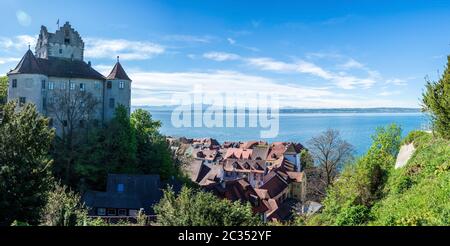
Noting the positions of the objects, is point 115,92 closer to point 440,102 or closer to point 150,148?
point 150,148

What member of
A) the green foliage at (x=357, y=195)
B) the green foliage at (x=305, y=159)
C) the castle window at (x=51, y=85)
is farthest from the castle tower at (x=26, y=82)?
the green foliage at (x=305, y=159)

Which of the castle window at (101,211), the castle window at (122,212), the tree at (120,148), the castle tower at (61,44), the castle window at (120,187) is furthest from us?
the castle tower at (61,44)

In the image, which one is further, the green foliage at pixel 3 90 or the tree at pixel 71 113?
the green foliage at pixel 3 90

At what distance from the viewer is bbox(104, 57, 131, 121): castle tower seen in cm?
3909

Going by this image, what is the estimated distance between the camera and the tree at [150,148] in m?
36.9

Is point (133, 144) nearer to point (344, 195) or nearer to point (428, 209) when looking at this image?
point (344, 195)

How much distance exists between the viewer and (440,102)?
16.4 metres

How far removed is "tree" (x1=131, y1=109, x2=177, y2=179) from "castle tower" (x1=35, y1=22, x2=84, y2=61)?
846 cm

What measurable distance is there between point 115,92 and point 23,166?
24178 millimetres

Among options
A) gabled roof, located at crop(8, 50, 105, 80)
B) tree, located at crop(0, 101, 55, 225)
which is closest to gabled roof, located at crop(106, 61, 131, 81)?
gabled roof, located at crop(8, 50, 105, 80)

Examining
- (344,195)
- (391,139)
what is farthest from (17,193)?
(391,139)

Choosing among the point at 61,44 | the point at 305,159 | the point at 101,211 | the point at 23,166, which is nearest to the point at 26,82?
the point at 61,44

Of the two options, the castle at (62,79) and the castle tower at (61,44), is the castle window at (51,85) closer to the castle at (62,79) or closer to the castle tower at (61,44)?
the castle at (62,79)
